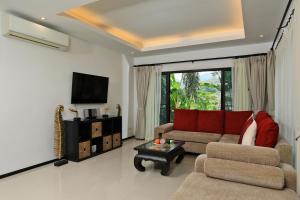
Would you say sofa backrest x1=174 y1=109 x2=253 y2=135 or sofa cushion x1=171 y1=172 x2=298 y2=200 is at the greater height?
sofa backrest x1=174 y1=109 x2=253 y2=135

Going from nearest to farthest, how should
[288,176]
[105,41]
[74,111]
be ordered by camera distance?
[288,176], [74,111], [105,41]

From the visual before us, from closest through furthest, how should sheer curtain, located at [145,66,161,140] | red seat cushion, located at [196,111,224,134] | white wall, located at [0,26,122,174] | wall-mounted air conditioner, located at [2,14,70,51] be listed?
1. wall-mounted air conditioner, located at [2,14,70,51]
2. white wall, located at [0,26,122,174]
3. red seat cushion, located at [196,111,224,134]
4. sheer curtain, located at [145,66,161,140]

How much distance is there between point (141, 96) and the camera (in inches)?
230

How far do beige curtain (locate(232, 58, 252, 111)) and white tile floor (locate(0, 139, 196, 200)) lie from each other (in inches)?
72.3

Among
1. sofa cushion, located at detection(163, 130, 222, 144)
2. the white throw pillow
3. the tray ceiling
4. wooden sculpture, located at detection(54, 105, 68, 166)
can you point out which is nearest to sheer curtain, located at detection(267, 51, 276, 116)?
the tray ceiling

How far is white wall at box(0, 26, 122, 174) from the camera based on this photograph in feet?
10.2

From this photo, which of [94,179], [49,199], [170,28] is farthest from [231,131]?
[49,199]

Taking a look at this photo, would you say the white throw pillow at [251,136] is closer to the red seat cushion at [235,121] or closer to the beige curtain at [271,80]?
the red seat cushion at [235,121]

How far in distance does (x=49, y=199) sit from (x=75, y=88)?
2.27 metres

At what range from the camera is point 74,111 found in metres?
4.11

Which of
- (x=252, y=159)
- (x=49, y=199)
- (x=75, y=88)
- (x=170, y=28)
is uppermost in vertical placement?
(x=170, y=28)

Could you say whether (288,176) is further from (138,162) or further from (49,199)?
(49,199)

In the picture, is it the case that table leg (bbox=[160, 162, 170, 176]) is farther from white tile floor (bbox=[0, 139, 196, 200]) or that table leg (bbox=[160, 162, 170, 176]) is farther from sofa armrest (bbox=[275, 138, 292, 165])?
sofa armrest (bbox=[275, 138, 292, 165])

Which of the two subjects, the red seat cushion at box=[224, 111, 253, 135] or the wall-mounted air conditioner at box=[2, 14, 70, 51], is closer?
the wall-mounted air conditioner at box=[2, 14, 70, 51]
